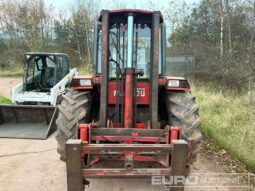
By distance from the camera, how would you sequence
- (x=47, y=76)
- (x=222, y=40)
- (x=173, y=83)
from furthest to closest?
(x=222, y=40), (x=47, y=76), (x=173, y=83)

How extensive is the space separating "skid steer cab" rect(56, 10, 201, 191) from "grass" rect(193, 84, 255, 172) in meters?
1.58

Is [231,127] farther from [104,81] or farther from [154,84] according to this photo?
[104,81]

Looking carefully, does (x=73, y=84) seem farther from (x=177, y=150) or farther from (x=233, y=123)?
(x=233, y=123)

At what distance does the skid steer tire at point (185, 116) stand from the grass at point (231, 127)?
4.43ft

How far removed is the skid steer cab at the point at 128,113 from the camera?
10.6ft

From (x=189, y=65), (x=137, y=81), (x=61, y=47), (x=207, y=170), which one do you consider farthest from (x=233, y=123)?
(x=61, y=47)

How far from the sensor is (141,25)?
4.41 m

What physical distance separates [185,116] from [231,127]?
130 inches

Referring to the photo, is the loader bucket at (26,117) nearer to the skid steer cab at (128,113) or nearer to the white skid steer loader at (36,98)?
the white skid steer loader at (36,98)

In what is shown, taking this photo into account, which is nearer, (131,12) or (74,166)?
(74,166)

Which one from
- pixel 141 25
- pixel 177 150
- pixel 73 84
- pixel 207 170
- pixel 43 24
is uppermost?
pixel 43 24

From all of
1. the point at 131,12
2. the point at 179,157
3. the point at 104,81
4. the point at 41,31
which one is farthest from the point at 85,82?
the point at 41,31

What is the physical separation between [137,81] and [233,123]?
4.03 metres

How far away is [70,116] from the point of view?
4.12m
